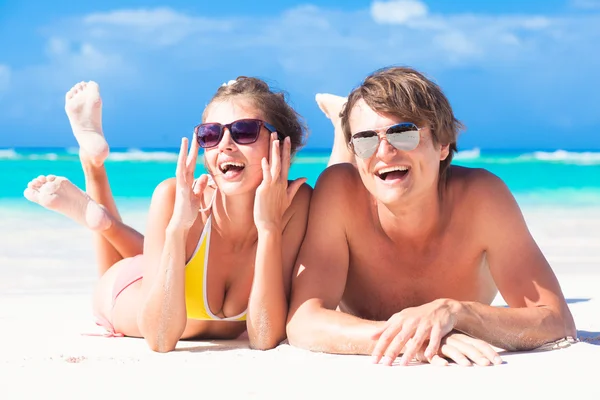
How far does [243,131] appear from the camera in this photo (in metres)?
4.37

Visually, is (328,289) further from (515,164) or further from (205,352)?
(515,164)

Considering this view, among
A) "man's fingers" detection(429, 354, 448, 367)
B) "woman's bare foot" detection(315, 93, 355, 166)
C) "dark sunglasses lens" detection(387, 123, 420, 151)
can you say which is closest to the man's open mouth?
"dark sunglasses lens" detection(387, 123, 420, 151)

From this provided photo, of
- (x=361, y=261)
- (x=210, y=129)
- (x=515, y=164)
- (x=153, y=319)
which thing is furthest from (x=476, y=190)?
(x=515, y=164)

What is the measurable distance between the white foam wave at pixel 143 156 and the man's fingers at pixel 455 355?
28332mm

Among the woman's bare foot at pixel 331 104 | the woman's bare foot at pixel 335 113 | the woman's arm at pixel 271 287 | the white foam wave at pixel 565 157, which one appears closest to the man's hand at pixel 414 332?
the woman's arm at pixel 271 287

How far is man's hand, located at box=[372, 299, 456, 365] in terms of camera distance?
3715 millimetres

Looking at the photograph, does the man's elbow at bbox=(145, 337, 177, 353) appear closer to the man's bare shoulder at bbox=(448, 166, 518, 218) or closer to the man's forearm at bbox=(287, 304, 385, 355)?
the man's forearm at bbox=(287, 304, 385, 355)

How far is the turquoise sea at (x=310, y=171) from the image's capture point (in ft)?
60.7

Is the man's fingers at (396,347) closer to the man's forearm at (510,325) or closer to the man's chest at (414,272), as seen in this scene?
the man's forearm at (510,325)

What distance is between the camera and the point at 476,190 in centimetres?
451

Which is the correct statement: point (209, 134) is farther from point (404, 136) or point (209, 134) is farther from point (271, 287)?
point (404, 136)

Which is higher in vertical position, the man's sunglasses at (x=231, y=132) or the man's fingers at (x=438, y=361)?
the man's sunglasses at (x=231, y=132)

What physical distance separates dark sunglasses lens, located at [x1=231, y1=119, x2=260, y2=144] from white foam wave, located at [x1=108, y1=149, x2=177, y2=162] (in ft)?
90.0

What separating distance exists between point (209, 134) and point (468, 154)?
108ft
